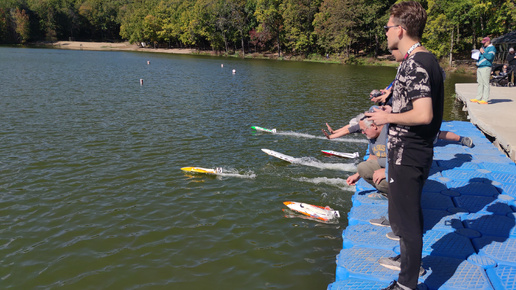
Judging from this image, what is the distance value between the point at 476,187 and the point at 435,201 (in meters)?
1.54

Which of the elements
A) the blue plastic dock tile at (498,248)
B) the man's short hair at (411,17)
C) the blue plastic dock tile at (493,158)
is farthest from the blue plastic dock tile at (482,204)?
the man's short hair at (411,17)

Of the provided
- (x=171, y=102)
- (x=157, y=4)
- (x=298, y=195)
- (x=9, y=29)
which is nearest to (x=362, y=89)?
(x=171, y=102)

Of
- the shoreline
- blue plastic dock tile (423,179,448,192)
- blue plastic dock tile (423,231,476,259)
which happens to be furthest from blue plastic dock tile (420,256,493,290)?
the shoreline

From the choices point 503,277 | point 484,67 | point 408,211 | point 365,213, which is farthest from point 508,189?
point 484,67

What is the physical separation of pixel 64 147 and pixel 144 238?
8.88 m

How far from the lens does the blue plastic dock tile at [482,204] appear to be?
25.2 feet

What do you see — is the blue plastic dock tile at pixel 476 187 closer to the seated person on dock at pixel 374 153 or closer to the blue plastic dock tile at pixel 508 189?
the blue plastic dock tile at pixel 508 189

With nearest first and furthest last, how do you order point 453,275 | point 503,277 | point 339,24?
1. point 503,277
2. point 453,275
3. point 339,24

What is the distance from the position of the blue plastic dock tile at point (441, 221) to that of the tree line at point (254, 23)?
57.3 metres

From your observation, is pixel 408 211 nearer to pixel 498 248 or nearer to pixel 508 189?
pixel 498 248

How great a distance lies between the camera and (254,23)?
10281cm

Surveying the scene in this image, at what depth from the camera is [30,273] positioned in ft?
26.2

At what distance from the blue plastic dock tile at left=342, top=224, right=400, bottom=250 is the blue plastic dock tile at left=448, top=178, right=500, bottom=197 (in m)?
3.00

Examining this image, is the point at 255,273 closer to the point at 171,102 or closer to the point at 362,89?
the point at 171,102
